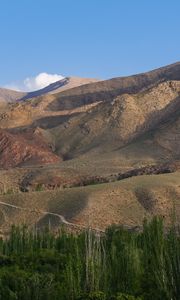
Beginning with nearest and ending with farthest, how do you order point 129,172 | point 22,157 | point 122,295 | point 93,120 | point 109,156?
point 122,295 → point 129,172 → point 109,156 → point 22,157 → point 93,120

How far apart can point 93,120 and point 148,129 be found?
14.6m

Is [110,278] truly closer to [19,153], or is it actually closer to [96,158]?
[96,158]

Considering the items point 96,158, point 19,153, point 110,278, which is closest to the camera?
point 110,278

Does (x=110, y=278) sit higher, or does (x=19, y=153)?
(x=19, y=153)

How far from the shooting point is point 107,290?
24.8 meters

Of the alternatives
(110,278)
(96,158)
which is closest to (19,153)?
(96,158)

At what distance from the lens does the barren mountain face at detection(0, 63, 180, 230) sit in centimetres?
7588

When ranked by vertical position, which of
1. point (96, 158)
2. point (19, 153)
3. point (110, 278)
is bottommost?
point (110, 278)

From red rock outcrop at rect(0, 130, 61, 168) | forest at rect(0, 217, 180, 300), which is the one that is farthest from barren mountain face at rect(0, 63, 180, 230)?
forest at rect(0, 217, 180, 300)

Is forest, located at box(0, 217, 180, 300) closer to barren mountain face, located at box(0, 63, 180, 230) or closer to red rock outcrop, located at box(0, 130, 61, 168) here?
barren mountain face, located at box(0, 63, 180, 230)

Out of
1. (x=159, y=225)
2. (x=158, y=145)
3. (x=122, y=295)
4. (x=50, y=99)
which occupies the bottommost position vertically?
(x=122, y=295)

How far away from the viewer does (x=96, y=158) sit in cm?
12231

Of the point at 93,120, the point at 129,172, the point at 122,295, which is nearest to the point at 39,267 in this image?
the point at 122,295

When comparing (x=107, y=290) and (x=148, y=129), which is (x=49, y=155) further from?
(x=107, y=290)
